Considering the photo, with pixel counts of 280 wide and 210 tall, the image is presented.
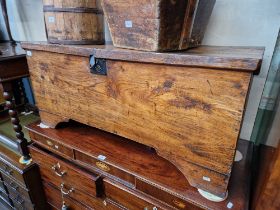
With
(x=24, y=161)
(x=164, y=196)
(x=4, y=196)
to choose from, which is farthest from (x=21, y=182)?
(x=164, y=196)

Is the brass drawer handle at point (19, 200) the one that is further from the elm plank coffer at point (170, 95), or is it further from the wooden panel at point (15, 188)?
the elm plank coffer at point (170, 95)

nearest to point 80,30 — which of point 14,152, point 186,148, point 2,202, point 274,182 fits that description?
point 186,148

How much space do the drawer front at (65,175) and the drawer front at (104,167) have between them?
0.04m

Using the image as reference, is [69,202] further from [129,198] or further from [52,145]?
[129,198]

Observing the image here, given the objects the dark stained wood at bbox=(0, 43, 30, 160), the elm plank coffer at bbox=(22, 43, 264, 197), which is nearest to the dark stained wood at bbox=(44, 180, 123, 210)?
the dark stained wood at bbox=(0, 43, 30, 160)

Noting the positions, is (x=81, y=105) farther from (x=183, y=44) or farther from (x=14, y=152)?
(x=14, y=152)

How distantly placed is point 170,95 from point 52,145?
669 millimetres

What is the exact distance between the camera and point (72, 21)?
0.77m

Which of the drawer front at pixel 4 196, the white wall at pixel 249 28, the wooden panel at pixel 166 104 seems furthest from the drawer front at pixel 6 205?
the white wall at pixel 249 28

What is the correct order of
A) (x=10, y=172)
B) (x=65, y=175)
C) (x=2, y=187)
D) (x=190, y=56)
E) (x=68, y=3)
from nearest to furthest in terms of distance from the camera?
(x=190, y=56) → (x=68, y=3) → (x=65, y=175) → (x=10, y=172) → (x=2, y=187)

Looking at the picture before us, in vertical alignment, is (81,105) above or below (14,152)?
above

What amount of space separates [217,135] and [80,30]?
0.62m

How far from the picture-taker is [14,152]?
1.23m

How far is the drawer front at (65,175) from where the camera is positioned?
0.85 metres
